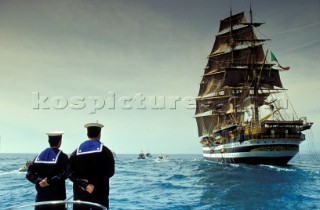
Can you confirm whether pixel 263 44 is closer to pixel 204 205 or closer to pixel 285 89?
pixel 285 89

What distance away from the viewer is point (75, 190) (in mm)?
4750

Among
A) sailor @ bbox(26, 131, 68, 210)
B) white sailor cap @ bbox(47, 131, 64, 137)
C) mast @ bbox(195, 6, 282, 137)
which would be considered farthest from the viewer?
mast @ bbox(195, 6, 282, 137)

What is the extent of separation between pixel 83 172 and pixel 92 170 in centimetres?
16

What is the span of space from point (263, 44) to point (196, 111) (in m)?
27.0

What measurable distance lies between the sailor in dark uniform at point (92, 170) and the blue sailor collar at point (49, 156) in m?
0.59

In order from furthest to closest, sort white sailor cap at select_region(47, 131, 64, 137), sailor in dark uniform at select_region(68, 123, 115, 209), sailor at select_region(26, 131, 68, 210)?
white sailor cap at select_region(47, 131, 64, 137) → sailor at select_region(26, 131, 68, 210) → sailor in dark uniform at select_region(68, 123, 115, 209)

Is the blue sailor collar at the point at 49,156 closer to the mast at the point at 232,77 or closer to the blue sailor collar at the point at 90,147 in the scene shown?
the blue sailor collar at the point at 90,147

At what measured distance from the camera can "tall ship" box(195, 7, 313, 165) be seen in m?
42.5

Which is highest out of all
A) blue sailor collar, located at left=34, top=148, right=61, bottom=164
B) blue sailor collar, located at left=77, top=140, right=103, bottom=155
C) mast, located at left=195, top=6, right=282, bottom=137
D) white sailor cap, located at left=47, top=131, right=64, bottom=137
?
mast, located at left=195, top=6, right=282, bottom=137

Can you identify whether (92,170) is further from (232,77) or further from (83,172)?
(232,77)

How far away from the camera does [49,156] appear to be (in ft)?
17.1

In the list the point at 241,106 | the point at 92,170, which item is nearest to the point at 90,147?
the point at 92,170

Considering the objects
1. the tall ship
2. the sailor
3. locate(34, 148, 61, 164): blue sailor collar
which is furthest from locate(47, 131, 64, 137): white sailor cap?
the tall ship

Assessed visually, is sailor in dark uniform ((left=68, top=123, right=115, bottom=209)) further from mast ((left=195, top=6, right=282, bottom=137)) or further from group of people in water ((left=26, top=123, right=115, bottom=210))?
mast ((left=195, top=6, right=282, bottom=137))
